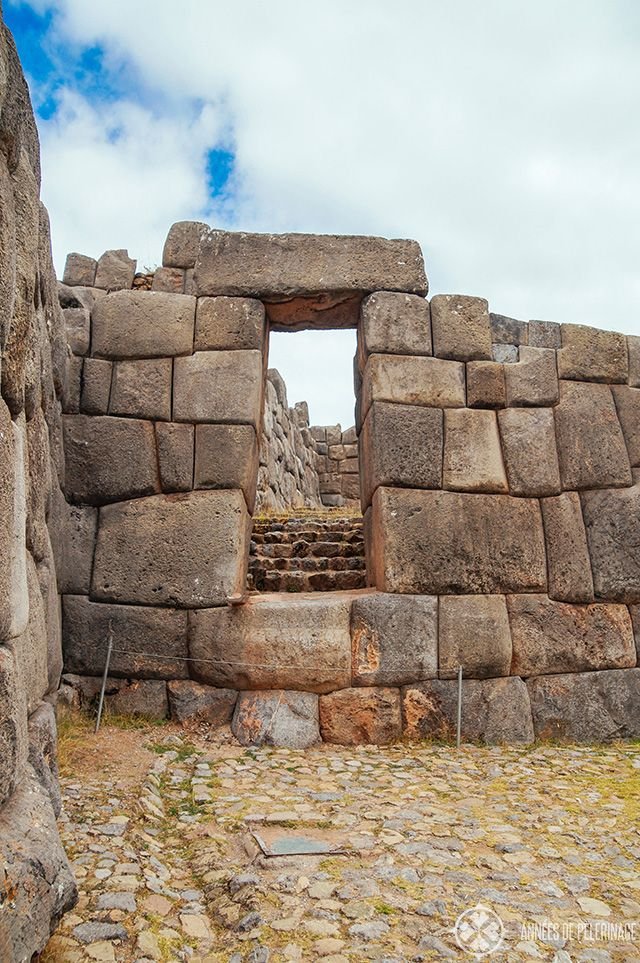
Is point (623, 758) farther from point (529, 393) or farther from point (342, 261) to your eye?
point (342, 261)

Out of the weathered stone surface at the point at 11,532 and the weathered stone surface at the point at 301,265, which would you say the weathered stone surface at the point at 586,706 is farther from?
the weathered stone surface at the point at 11,532

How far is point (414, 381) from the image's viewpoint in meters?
5.62

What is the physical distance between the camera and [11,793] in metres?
2.07

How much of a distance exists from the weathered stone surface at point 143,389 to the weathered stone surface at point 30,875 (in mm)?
3613

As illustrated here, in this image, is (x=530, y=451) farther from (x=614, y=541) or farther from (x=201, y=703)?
(x=201, y=703)

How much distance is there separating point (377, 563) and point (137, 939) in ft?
11.3

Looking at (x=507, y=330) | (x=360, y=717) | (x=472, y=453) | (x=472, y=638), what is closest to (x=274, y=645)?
(x=360, y=717)

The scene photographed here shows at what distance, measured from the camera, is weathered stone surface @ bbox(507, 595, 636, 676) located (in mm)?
5203

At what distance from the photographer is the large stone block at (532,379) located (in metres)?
5.73

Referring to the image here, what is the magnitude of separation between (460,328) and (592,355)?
4.05 feet

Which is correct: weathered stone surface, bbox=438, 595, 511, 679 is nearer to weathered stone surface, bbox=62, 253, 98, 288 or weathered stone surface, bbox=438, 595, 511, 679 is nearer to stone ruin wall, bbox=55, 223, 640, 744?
stone ruin wall, bbox=55, 223, 640, 744

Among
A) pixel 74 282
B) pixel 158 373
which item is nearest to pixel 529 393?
pixel 158 373

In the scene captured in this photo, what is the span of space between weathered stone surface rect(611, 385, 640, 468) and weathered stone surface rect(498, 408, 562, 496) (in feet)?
2.24

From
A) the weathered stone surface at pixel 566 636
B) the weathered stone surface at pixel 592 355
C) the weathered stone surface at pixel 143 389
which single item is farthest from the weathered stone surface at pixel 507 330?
the weathered stone surface at pixel 143 389
